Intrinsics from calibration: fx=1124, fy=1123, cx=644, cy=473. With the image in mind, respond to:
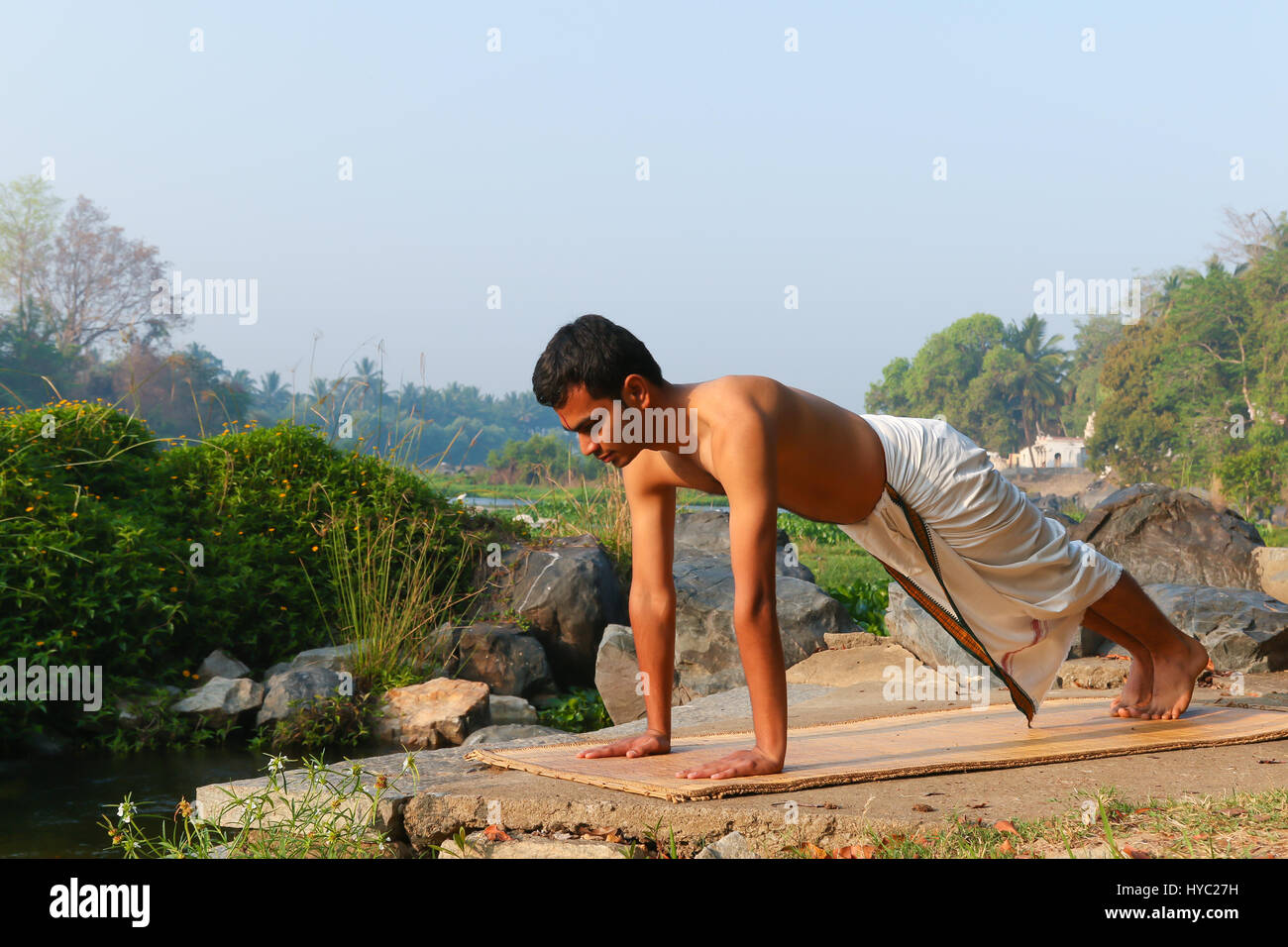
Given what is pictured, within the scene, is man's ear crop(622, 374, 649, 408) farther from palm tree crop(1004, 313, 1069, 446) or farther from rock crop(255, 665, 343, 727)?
palm tree crop(1004, 313, 1069, 446)

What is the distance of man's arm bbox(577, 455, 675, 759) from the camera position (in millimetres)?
3447

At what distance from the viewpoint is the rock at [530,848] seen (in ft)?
8.98

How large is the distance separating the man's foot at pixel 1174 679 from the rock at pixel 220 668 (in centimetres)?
509

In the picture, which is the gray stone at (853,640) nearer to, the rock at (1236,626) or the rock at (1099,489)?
the rock at (1236,626)

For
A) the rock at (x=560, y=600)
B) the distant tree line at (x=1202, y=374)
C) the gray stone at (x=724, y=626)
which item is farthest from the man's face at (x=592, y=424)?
the distant tree line at (x=1202, y=374)

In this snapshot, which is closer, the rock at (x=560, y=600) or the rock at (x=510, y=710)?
the rock at (x=510, y=710)

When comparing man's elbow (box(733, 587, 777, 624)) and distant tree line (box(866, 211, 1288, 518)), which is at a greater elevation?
distant tree line (box(866, 211, 1288, 518))

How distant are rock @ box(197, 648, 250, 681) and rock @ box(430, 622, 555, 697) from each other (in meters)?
1.17

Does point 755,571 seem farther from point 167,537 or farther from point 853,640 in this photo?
point 167,537

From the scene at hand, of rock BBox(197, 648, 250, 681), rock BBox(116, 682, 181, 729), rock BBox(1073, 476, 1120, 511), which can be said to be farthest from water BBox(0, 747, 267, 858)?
rock BBox(1073, 476, 1120, 511)

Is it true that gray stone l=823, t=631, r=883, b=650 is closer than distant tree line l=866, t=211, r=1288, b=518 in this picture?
Yes

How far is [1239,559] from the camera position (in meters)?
7.84
